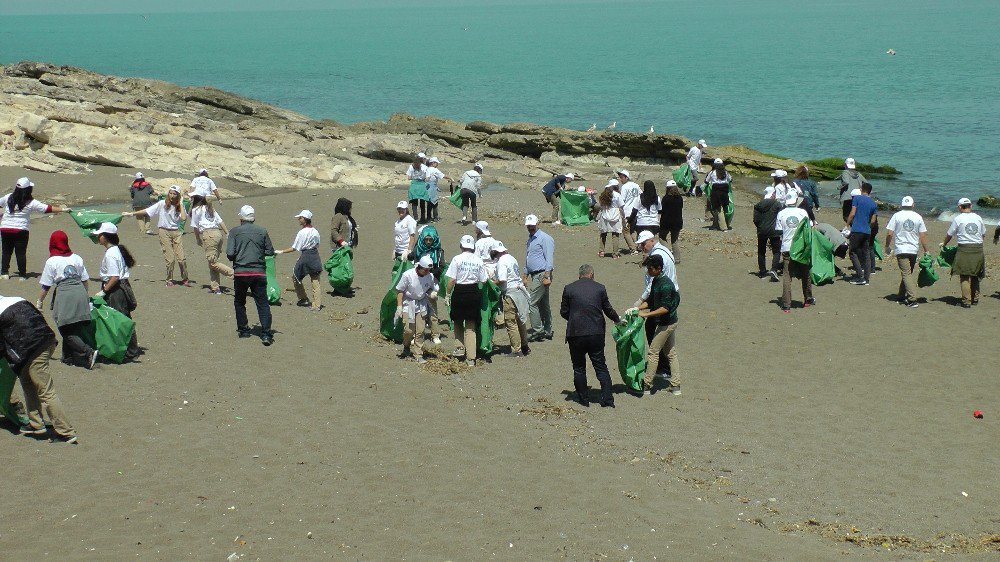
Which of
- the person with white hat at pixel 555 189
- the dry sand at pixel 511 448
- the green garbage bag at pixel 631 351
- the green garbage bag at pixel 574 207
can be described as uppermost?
the person with white hat at pixel 555 189

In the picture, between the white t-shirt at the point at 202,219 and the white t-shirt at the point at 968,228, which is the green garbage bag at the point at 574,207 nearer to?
the white t-shirt at the point at 968,228

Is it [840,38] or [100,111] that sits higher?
[840,38]

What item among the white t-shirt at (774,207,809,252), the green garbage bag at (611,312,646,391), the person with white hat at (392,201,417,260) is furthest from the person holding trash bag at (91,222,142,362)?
the white t-shirt at (774,207,809,252)

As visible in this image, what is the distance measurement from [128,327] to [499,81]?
285 ft

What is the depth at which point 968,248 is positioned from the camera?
15.9 meters

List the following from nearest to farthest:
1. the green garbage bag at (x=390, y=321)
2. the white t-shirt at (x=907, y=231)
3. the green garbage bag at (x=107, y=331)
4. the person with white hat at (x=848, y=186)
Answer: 1. the green garbage bag at (x=107, y=331)
2. the green garbage bag at (x=390, y=321)
3. the white t-shirt at (x=907, y=231)
4. the person with white hat at (x=848, y=186)

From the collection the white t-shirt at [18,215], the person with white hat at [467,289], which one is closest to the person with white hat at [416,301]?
the person with white hat at [467,289]

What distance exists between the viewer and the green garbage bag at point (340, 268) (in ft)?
54.1

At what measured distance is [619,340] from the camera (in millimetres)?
12141

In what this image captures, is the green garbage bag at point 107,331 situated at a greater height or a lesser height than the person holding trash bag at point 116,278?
lesser

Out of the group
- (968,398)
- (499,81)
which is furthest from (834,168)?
(499,81)

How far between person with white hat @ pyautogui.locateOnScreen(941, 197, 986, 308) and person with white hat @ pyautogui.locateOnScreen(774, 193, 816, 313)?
7.08 feet

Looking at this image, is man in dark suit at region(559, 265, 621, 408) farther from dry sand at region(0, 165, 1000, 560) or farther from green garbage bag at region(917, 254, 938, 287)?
green garbage bag at region(917, 254, 938, 287)

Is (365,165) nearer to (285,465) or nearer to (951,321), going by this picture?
(951,321)
